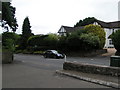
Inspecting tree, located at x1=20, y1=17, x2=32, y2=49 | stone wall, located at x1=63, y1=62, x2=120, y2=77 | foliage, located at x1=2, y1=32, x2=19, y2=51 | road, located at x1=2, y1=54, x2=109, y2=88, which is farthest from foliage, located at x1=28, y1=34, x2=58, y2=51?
stone wall, located at x1=63, y1=62, x2=120, y2=77

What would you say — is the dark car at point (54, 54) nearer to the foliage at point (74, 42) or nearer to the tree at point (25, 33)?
the foliage at point (74, 42)

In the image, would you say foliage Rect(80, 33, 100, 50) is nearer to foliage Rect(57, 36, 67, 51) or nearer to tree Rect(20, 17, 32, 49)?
foliage Rect(57, 36, 67, 51)

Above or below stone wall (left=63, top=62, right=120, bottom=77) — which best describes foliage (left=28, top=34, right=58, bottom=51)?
above

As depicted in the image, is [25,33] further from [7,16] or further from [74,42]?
[7,16]

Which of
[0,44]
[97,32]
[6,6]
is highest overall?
[6,6]

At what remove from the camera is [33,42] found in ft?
144

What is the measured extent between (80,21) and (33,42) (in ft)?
127

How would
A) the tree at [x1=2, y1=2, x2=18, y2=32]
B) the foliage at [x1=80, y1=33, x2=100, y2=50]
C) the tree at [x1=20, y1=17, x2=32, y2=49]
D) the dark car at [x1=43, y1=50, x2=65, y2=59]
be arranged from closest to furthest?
the tree at [x1=2, y1=2, x2=18, y2=32] → the dark car at [x1=43, y1=50, x2=65, y2=59] → the foliage at [x1=80, y1=33, x2=100, y2=50] → the tree at [x1=20, y1=17, x2=32, y2=49]

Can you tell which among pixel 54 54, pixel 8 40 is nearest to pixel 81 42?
pixel 54 54

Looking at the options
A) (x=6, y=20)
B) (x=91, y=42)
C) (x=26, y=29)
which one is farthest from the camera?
(x=26, y=29)

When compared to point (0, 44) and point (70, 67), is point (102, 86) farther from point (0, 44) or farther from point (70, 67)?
point (0, 44)

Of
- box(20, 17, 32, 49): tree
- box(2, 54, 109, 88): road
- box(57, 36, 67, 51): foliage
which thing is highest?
box(20, 17, 32, 49): tree

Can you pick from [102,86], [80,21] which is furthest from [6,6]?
[80,21]

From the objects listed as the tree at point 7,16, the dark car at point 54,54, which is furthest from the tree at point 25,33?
the tree at point 7,16
